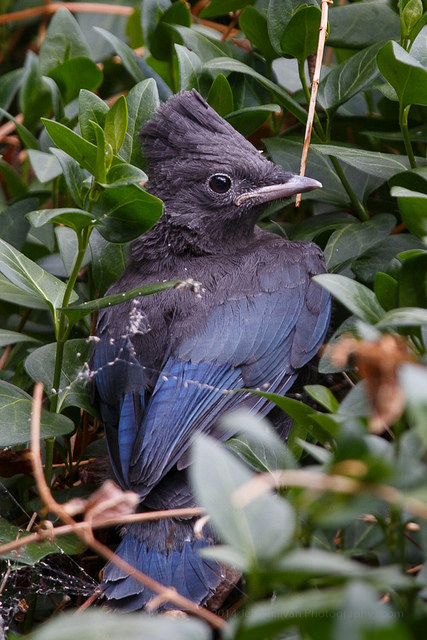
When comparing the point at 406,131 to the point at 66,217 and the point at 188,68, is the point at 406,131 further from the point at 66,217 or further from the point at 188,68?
the point at 66,217

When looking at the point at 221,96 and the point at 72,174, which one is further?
the point at 221,96

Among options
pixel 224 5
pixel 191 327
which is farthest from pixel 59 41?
pixel 191 327

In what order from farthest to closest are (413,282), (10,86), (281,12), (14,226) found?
(10,86), (14,226), (281,12), (413,282)

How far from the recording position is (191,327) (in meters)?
2.51

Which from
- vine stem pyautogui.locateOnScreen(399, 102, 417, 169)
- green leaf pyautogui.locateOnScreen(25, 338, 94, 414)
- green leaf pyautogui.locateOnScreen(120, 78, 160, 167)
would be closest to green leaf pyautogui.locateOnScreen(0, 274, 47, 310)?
green leaf pyautogui.locateOnScreen(25, 338, 94, 414)

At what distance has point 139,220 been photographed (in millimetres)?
2045

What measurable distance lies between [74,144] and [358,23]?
119 centimetres

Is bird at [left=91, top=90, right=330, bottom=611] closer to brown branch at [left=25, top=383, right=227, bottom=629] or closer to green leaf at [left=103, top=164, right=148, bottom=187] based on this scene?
green leaf at [left=103, top=164, right=148, bottom=187]

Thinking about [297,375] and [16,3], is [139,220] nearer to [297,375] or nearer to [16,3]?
[297,375]

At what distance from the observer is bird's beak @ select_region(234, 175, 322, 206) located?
2623mm

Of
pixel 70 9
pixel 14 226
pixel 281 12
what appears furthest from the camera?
pixel 70 9

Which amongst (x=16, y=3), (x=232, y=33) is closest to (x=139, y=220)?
(x=232, y=33)

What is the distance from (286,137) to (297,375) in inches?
32.3

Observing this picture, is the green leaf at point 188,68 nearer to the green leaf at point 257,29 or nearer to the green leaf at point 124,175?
the green leaf at point 257,29
